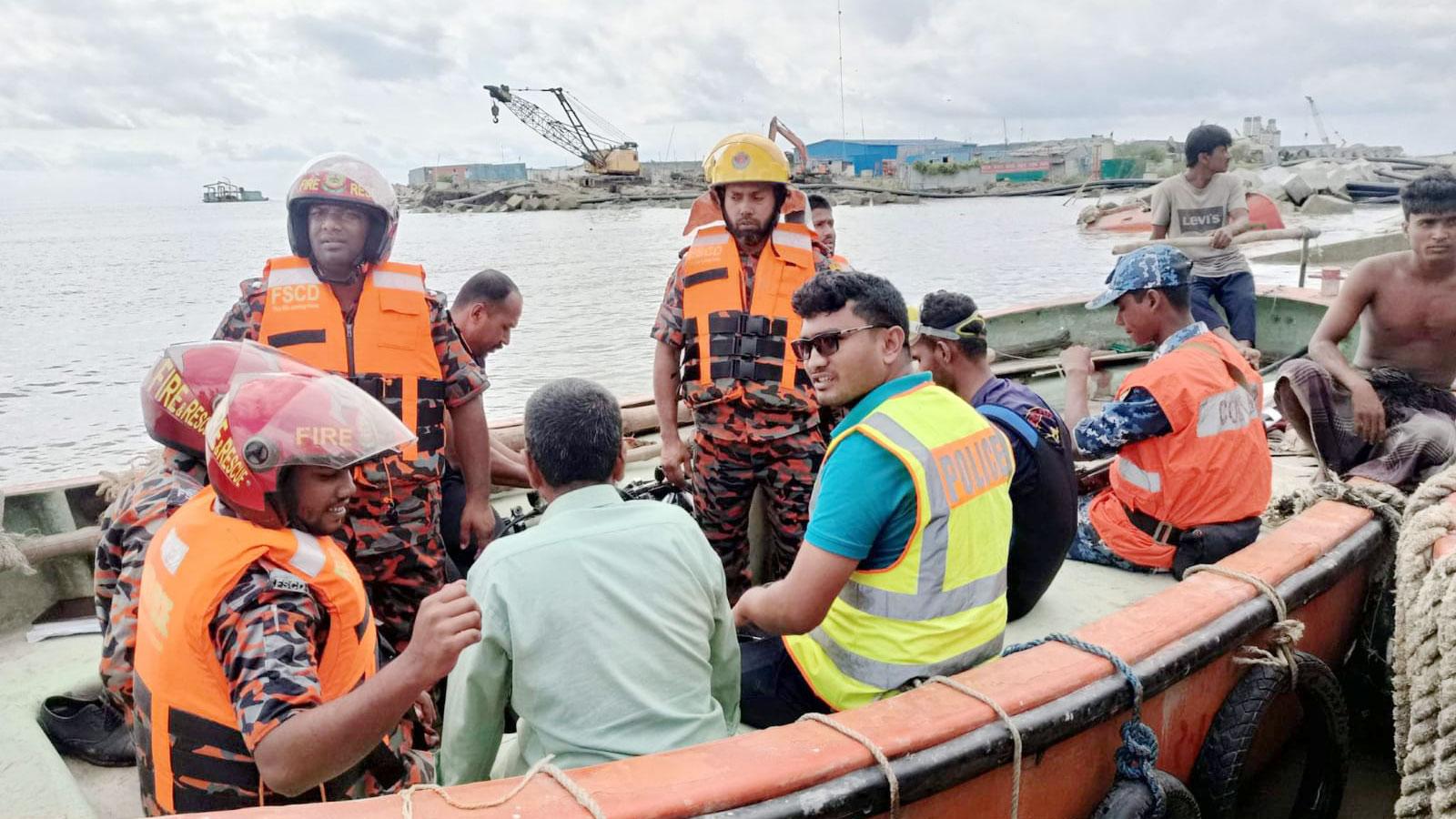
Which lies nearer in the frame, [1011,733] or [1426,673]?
[1011,733]

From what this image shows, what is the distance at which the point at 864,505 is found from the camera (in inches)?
76.9

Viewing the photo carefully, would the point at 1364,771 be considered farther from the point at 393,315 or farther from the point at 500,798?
the point at 393,315

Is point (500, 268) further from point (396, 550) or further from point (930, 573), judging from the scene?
point (930, 573)

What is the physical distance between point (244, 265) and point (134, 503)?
32250mm

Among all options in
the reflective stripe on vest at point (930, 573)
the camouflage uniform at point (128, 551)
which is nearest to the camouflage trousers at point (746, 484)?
the reflective stripe on vest at point (930, 573)

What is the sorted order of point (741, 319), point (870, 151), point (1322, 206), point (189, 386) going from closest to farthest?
point (189, 386)
point (741, 319)
point (1322, 206)
point (870, 151)

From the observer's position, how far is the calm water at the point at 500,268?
1120 cm

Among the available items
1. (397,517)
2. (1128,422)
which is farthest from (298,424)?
(1128,422)

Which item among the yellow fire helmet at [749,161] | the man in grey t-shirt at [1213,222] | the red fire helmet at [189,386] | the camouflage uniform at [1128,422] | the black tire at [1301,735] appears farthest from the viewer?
the man in grey t-shirt at [1213,222]

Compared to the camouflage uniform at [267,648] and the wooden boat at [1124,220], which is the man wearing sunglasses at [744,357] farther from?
the wooden boat at [1124,220]

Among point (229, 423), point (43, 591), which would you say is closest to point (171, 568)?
point (229, 423)

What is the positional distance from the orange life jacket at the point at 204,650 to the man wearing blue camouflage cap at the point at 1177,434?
90.4 inches

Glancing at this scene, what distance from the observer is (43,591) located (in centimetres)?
371

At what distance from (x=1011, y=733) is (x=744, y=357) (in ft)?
5.72
